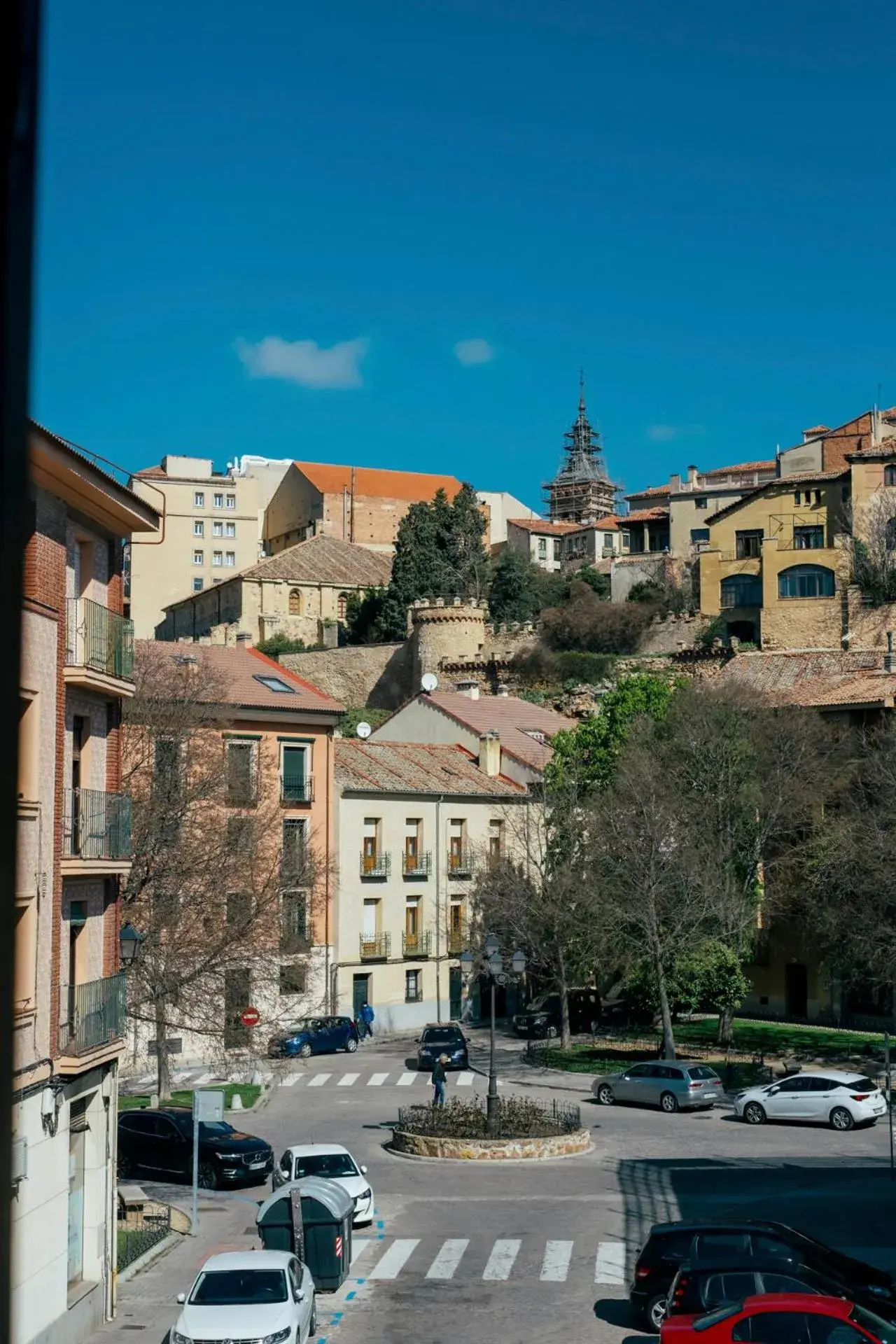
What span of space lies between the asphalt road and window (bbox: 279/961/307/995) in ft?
9.61

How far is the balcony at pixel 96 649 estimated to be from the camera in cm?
2102

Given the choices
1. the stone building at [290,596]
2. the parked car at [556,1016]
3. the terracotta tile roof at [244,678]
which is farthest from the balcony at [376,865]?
the stone building at [290,596]

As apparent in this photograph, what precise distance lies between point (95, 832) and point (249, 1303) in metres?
6.60

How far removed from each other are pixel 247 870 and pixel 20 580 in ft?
118

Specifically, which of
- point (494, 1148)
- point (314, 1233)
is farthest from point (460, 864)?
point (314, 1233)

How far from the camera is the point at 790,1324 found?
15977 millimetres

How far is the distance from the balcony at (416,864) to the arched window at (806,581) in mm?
37856

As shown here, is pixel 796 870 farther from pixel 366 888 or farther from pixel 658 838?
pixel 366 888

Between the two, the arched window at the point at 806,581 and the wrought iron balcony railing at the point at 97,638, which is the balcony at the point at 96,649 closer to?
the wrought iron balcony railing at the point at 97,638

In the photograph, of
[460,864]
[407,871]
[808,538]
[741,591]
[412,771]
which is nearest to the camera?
[407,871]

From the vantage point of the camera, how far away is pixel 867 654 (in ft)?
247

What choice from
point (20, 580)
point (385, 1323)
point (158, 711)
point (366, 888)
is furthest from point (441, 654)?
point (20, 580)

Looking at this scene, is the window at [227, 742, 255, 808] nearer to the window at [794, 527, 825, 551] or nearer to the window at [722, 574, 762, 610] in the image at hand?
the window at [794, 527, 825, 551]

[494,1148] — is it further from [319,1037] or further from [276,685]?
[276,685]
